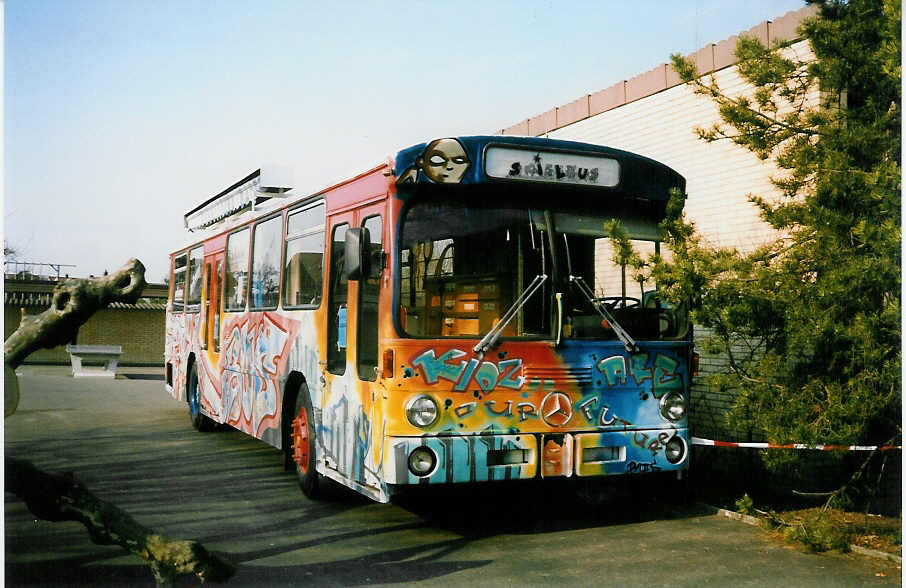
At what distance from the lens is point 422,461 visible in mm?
6465

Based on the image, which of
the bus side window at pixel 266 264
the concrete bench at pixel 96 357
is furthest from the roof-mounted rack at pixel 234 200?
the concrete bench at pixel 96 357

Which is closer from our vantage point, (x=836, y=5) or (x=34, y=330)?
(x=34, y=330)

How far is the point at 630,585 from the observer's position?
577cm

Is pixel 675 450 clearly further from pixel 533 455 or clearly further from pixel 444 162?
pixel 444 162

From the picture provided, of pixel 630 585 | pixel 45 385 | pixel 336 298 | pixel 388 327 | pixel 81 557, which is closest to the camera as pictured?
pixel 630 585

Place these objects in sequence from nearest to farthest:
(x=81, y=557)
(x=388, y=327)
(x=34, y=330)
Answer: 1. (x=34, y=330)
2. (x=81, y=557)
3. (x=388, y=327)

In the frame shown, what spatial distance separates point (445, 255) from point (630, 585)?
253 cm

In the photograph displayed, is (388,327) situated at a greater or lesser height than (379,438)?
greater

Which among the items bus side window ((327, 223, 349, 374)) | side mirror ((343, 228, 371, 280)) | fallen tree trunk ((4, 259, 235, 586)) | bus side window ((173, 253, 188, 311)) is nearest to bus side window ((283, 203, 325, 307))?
bus side window ((327, 223, 349, 374))

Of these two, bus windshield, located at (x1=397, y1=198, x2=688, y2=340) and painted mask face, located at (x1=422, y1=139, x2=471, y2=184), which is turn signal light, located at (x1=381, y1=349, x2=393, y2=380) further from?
painted mask face, located at (x1=422, y1=139, x2=471, y2=184)

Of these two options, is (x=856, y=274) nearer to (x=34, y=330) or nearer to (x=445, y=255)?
(x=445, y=255)

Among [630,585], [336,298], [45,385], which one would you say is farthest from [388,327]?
[45,385]

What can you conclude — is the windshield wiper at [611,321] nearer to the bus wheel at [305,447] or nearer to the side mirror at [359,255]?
the side mirror at [359,255]

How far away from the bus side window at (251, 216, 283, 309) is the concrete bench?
1857 cm
